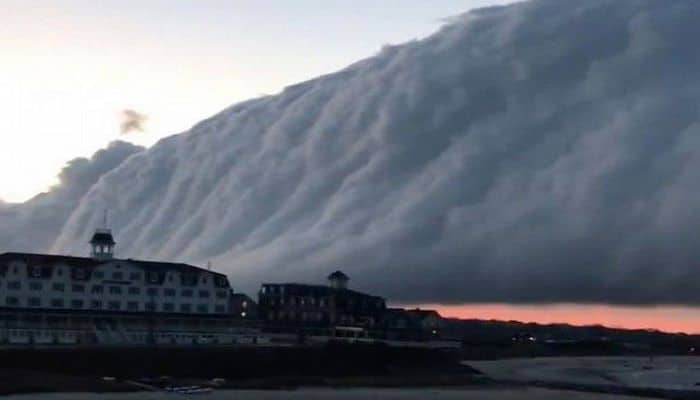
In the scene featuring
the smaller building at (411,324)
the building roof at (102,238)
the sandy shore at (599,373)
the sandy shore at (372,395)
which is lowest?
the sandy shore at (372,395)

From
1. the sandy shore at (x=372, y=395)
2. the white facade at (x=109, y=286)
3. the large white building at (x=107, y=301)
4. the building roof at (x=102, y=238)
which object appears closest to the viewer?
the sandy shore at (x=372, y=395)

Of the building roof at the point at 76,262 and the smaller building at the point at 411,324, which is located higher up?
the building roof at the point at 76,262

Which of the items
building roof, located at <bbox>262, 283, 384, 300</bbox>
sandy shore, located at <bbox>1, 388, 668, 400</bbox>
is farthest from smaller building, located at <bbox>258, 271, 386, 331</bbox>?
sandy shore, located at <bbox>1, 388, 668, 400</bbox>

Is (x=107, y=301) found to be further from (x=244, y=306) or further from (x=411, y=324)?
(x=411, y=324)

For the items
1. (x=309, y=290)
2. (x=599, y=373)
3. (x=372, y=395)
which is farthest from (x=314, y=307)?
(x=372, y=395)

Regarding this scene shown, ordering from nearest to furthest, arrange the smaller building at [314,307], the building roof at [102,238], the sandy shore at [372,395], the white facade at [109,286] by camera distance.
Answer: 1. the sandy shore at [372,395]
2. the white facade at [109,286]
3. the building roof at [102,238]
4. the smaller building at [314,307]

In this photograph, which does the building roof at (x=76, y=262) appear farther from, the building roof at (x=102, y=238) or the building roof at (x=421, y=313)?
the building roof at (x=421, y=313)

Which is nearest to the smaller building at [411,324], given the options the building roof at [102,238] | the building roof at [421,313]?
the building roof at [421,313]
